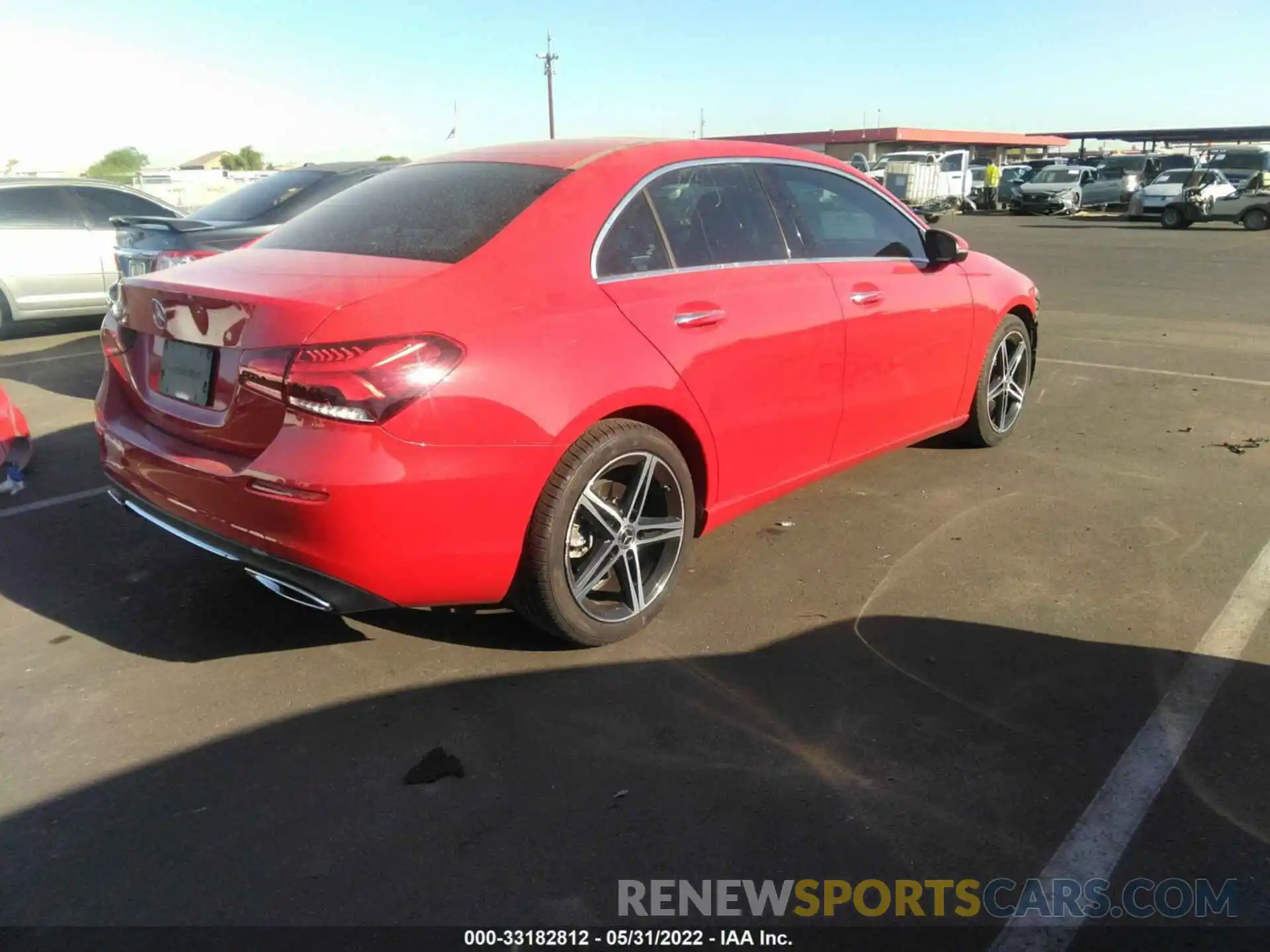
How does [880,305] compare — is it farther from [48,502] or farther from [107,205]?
[107,205]

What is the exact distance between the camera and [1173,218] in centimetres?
2759

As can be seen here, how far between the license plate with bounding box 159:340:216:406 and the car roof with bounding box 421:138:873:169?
1.36 m

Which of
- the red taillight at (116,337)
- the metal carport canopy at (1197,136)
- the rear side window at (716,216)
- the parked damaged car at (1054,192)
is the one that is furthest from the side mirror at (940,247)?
the metal carport canopy at (1197,136)

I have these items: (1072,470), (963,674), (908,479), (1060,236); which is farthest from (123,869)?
(1060,236)

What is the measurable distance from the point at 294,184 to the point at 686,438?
6151mm

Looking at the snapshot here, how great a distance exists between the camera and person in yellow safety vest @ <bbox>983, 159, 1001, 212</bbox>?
127ft

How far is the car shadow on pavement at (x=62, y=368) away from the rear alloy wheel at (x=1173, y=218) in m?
27.0

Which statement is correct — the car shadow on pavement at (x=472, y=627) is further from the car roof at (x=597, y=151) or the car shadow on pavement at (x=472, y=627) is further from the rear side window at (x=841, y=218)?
the rear side window at (x=841, y=218)

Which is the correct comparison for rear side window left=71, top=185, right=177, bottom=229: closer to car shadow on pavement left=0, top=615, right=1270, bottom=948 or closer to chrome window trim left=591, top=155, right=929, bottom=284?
chrome window trim left=591, top=155, right=929, bottom=284

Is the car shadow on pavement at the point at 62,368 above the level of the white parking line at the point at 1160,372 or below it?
above

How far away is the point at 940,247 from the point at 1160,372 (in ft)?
13.4

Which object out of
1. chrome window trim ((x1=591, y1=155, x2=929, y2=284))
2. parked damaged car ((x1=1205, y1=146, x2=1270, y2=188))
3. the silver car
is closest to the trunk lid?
chrome window trim ((x1=591, y1=155, x2=929, y2=284))

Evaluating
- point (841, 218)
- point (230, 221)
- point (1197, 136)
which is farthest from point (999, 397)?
point (1197, 136)

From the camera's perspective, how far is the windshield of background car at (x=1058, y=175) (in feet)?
116
